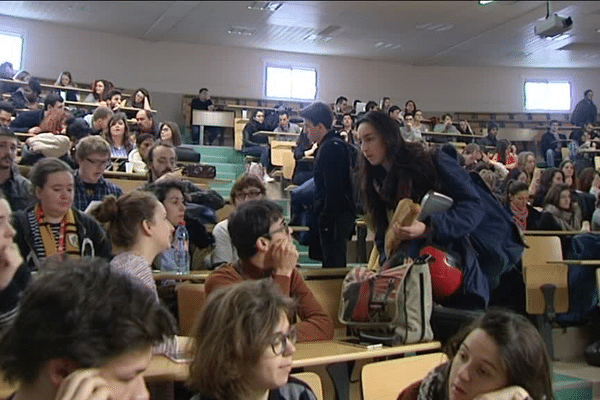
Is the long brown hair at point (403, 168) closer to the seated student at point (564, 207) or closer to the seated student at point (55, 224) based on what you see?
the seated student at point (55, 224)

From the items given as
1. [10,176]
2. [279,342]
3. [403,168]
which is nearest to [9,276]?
[279,342]

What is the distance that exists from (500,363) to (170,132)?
1404 mm

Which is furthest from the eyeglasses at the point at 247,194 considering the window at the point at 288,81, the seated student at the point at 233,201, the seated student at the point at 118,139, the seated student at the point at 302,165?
the window at the point at 288,81

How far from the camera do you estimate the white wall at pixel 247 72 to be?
961 millimetres

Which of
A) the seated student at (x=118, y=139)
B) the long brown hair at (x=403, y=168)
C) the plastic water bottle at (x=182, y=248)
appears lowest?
the plastic water bottle at (x=182, y=248)

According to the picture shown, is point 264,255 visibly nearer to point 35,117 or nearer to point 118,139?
point 118,139

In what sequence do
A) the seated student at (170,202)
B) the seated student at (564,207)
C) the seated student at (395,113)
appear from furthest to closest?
the seated student at (564,207) < the seated student at (170,202) < the seated student at (395,113)

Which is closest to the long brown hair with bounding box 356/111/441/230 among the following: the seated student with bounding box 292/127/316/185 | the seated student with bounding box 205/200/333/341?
the seated student with bounding box 205/200/333/341

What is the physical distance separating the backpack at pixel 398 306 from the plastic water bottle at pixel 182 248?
3.67 ft

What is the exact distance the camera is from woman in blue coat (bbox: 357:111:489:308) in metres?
1.88

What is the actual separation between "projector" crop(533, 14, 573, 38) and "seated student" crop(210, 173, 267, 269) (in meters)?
2.13

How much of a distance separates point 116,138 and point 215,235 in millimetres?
1009

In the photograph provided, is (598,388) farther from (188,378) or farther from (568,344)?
(188,378)

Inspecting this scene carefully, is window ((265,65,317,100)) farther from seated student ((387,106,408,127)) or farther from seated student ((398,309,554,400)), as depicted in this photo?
seated student ((398,309,554,400))
